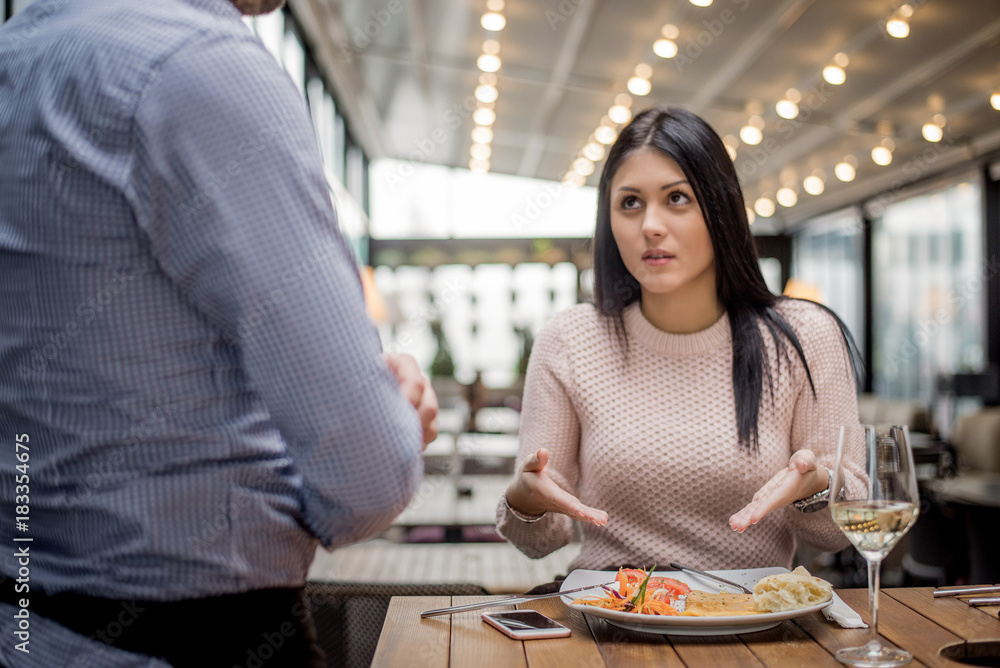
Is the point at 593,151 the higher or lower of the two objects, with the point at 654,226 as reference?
higher

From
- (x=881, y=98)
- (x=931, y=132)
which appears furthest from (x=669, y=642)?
(x=931, y=132)

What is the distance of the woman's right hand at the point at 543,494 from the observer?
1.06 meters

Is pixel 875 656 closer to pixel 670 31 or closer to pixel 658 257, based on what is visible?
pixel 658 257

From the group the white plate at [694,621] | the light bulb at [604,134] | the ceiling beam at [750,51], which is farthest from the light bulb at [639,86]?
the white plate at [694,621]

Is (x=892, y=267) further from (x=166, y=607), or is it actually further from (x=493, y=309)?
(x=166, y=607)

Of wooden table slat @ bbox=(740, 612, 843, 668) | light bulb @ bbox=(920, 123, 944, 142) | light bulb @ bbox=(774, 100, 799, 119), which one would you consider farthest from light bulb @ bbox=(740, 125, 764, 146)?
wooden table slat @ bbox=(740, 612, 843, 668)

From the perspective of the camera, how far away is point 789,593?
3.22 feet

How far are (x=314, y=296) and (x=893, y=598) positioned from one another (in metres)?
0.89

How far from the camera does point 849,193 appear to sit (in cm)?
964

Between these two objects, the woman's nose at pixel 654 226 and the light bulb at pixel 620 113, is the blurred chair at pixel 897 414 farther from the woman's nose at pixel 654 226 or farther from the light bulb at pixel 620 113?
the woman's nose at pixel 654 226

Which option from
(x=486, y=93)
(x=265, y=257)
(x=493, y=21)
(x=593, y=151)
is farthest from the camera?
(x=593, y=151)

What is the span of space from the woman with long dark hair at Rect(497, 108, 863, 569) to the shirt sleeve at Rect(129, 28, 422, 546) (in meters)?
0.71

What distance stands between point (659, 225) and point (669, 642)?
741 millimetres

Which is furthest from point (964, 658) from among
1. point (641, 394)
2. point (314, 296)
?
point (314, 296)
